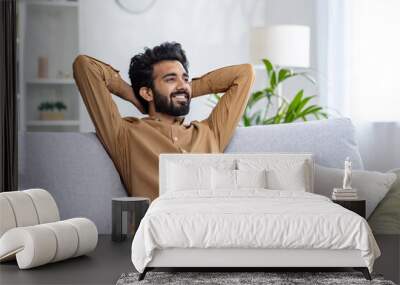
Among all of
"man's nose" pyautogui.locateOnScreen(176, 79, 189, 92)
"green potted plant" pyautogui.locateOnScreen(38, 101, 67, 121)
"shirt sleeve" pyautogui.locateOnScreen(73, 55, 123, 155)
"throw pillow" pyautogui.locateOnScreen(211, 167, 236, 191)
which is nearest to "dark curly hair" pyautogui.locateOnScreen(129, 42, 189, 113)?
"man's nose" pyautogui.locateOnScreen(176, 79, 189, 92)

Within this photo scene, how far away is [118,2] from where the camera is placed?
6.69 m

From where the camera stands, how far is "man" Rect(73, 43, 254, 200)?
518cm

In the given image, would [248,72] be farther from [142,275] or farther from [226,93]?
[142,275]

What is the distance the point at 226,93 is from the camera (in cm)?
544

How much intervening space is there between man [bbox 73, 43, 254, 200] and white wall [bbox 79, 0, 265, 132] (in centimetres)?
119

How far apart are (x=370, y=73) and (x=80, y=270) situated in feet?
10.7

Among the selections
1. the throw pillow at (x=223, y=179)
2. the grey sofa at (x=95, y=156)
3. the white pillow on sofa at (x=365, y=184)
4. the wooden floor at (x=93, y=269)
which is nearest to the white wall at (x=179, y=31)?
the grey sofa at (x=95, y=156)

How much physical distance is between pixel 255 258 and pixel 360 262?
536 millimetres

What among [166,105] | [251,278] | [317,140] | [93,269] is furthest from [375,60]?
[93,269]

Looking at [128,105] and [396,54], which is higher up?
[396,54]

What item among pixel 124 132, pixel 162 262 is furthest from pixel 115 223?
Result: pixel 162 262

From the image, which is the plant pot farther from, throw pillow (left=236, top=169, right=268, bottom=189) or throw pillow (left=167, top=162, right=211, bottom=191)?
throw pillow (left=236, top=169, right=268, bottom=189)

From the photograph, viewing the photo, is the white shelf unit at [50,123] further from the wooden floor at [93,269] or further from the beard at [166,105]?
the wooden floor at [93,269]

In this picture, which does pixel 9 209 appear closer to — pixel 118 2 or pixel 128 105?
pixel 128 105
